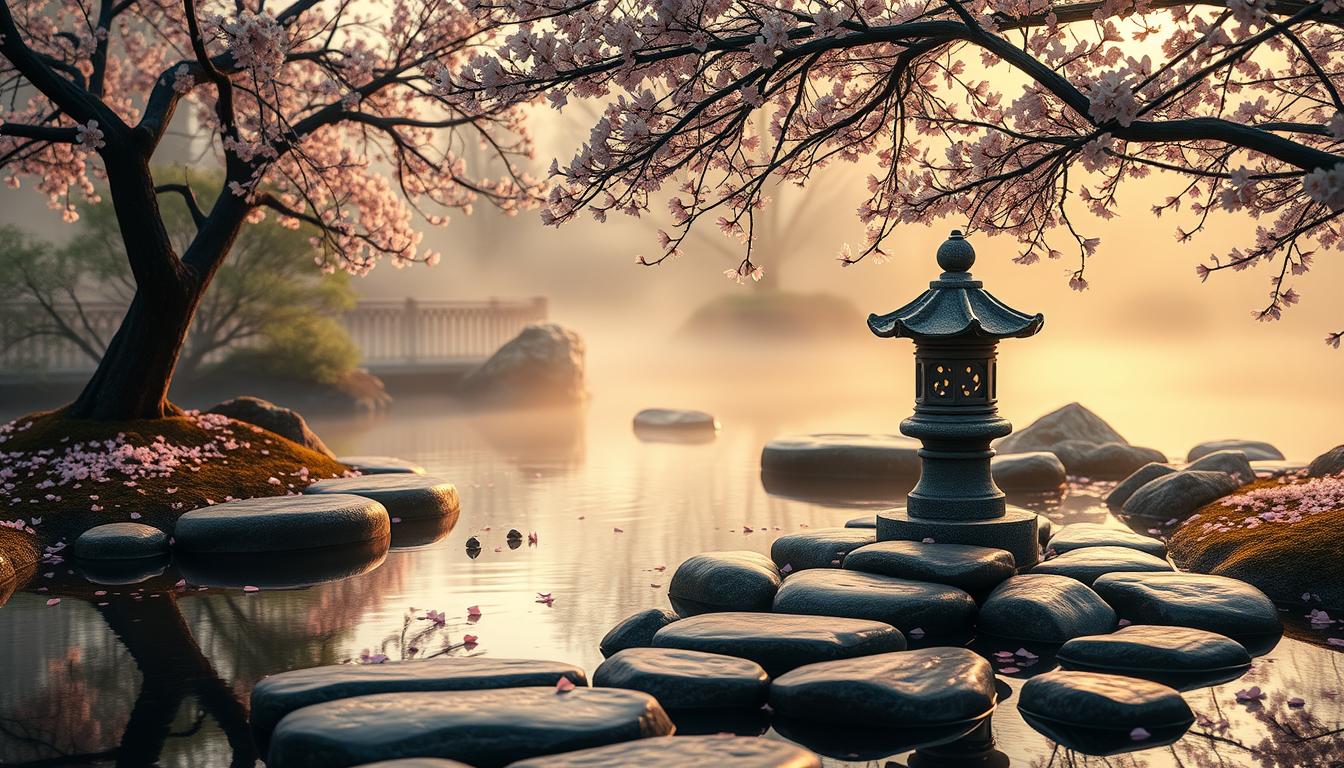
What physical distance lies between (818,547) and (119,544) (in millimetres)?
4921

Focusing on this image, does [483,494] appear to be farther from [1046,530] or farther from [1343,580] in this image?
[1343,580]

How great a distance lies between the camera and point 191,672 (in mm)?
6129

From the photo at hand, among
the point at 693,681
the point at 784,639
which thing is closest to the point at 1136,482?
the point at 784,639

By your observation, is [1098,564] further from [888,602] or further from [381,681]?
[381,681]

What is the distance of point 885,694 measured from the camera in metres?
5.20

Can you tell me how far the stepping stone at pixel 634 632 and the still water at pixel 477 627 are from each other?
125mm

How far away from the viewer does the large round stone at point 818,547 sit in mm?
8031

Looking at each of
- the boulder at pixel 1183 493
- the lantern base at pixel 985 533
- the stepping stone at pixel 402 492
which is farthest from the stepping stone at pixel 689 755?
the boulder at pixel 1183 493

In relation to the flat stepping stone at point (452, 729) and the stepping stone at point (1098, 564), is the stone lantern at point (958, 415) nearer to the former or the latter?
the stepping stone at point (1098, 564)

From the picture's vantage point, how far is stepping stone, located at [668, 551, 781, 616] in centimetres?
717

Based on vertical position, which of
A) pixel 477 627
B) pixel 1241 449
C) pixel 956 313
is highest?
pixel 956 313

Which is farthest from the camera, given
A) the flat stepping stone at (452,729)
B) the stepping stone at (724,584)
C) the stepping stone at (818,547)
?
the stepping stone at (818,547)

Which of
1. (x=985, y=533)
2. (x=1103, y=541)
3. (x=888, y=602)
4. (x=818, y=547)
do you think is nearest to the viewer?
(x=888, y=602)

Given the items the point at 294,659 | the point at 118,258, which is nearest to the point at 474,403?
the point at 118,258
